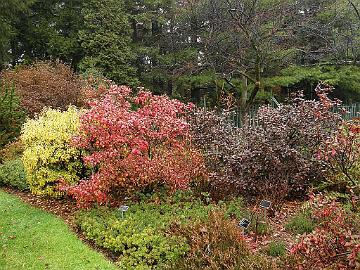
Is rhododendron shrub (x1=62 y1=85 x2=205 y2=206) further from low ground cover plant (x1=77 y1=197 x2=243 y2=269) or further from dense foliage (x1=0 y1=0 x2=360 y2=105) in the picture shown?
dense foliage (x1=0 y1=0 x2=360 y2=105)

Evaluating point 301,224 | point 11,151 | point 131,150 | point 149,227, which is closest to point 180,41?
point 11,151

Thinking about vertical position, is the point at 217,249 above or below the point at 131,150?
below

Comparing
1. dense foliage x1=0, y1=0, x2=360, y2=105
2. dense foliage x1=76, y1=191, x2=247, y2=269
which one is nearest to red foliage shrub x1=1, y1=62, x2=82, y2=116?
dense foliage x1=0, y1=0, x2=360, y2=105

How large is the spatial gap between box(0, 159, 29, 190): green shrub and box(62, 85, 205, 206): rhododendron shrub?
8.89 feet

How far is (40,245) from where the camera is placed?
6.32 meters

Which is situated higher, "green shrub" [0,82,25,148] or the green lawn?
"green shrub" [0,82,25,148]

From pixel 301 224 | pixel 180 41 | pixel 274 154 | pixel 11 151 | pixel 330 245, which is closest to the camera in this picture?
pixel 330 245

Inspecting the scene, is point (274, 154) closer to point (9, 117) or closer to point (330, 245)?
point (330, 245)

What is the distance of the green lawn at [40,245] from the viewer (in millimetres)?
5688

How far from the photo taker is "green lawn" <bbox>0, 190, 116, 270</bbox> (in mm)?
5688

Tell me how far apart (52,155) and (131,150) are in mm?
1709

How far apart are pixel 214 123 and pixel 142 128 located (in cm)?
237

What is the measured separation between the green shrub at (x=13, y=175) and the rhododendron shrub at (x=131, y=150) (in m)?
2.71

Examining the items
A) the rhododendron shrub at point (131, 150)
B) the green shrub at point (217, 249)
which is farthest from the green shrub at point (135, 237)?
the rhododendron shrub at point (131, 150)
